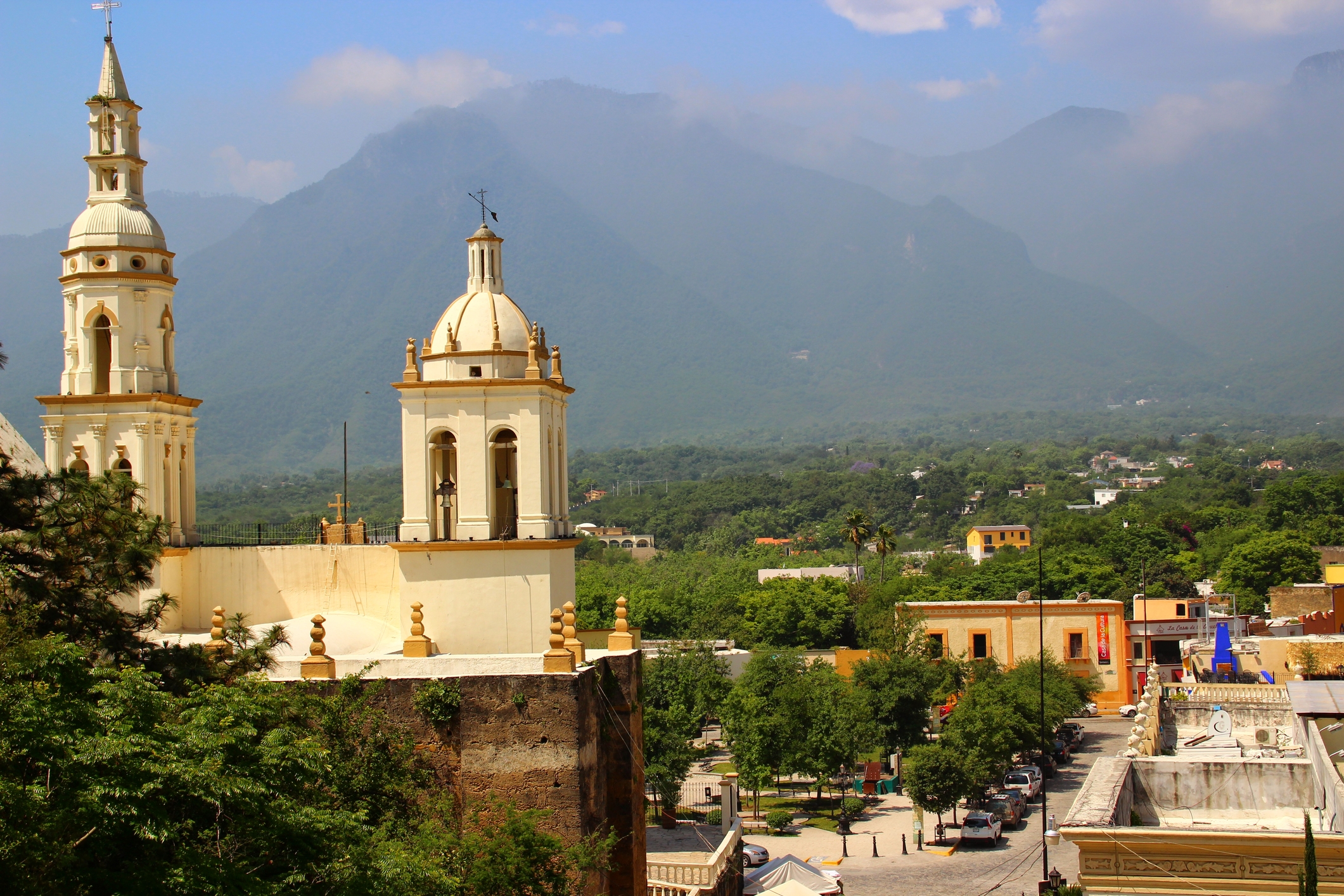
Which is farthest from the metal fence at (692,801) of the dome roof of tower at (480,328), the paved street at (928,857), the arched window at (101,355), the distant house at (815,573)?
the distant house at (815,573)

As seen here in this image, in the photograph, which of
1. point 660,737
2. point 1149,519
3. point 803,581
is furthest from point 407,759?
point 1149,519

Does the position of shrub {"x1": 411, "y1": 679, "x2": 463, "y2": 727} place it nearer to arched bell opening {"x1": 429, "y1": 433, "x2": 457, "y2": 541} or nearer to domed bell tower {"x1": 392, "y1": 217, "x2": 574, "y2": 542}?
domed bell tower {"x1": 392, "y1": 217, "x2": 574, "y2": 542}

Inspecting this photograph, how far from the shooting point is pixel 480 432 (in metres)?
Answer: 27.5

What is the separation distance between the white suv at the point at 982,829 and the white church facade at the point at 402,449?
2163cm

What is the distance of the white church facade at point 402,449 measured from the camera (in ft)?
87.8

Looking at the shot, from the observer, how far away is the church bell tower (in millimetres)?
27781

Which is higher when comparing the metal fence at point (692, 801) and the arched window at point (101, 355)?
the arched window at point (101, 355)

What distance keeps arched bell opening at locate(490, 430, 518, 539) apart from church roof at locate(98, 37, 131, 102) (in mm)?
10343

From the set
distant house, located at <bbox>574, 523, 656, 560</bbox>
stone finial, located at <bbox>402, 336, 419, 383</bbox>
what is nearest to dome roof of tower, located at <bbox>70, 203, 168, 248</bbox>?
stone finial, located at <bbox>402, 336, 419, 383</bbox>

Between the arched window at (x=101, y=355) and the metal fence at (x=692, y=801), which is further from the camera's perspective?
the metal fence at (x=692, y=801)

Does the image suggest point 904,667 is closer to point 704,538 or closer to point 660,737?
point 660,737

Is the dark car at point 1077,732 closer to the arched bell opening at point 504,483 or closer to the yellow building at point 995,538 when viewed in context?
the arched bell opening at point 504,483

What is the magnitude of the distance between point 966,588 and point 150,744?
3029 inches

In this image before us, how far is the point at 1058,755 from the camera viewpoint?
56.7 m
